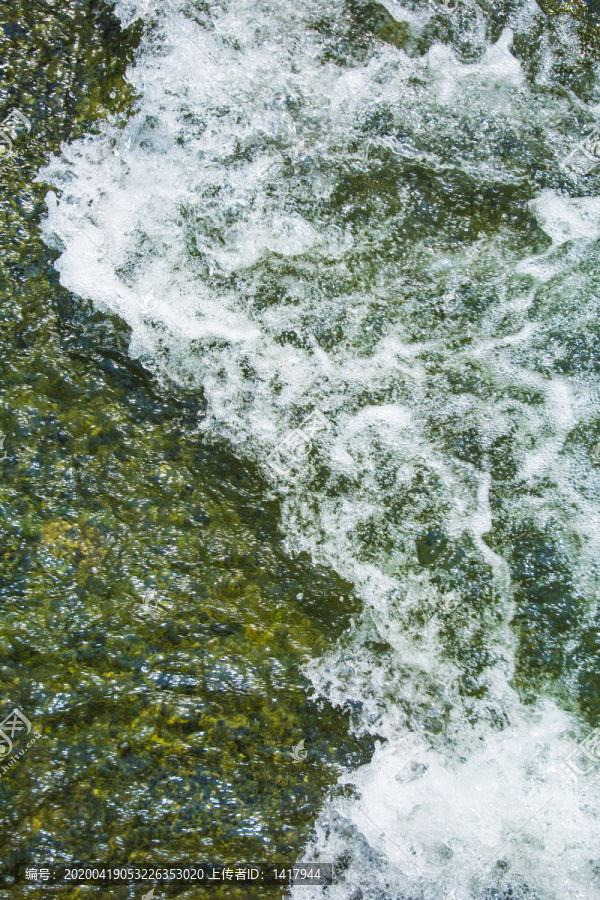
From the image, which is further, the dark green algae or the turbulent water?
the turbulent water

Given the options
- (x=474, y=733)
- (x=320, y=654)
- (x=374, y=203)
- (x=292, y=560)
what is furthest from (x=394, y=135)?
(x=474, y=733)

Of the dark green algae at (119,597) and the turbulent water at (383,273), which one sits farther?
the turbulent water at (383,273)

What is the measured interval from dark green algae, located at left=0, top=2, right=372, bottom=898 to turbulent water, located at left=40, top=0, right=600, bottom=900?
16cm

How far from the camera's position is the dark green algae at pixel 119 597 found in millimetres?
2705

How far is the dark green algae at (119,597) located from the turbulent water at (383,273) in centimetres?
16

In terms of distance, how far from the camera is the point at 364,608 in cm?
321

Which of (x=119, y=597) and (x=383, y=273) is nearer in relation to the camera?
(x=119, y=597)

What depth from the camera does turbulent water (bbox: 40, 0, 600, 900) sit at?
3.28m

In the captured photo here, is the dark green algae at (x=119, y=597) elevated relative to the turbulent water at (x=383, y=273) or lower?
lower

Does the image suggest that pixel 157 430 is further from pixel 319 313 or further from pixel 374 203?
pixel 374 203

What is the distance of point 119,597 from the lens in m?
2.96

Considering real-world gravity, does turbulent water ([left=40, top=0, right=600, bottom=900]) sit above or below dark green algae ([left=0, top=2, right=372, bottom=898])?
above

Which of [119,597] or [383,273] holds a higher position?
[383,273]

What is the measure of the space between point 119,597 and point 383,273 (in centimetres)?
227
